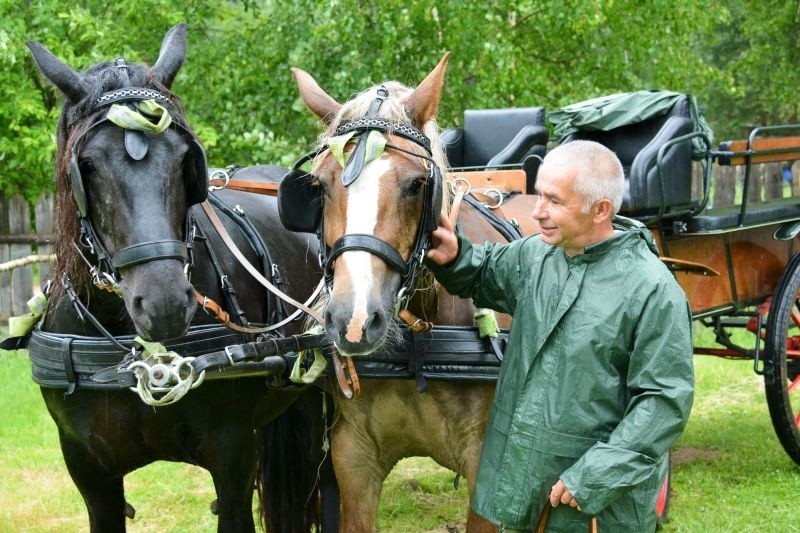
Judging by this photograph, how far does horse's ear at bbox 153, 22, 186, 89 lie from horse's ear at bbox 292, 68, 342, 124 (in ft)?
1.27

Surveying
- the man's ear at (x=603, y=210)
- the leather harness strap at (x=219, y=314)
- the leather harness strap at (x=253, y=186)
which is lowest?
the leather harness strap at (x=219, y=314)

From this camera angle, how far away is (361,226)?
251 cm

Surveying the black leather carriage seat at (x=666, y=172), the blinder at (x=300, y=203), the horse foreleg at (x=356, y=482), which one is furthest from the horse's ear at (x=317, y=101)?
the black leather carriage seat at (x=666, y=172)

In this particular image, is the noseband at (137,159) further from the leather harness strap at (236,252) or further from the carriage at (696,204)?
the carriage at (696,204)

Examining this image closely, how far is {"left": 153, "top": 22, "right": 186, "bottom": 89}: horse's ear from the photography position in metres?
2.97

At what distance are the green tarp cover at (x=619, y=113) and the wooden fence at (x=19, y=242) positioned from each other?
629 centimetres

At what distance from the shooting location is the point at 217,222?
320 cm

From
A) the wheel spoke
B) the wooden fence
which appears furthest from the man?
the wooden fence

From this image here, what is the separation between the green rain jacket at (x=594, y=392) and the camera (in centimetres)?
226

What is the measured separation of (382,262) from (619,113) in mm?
2971

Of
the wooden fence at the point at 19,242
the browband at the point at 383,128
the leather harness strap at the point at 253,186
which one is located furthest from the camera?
the wooden fence at the point at 19,242

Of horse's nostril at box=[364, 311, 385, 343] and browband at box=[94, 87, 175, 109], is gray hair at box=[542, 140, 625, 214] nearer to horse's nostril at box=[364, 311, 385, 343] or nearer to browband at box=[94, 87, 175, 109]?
horse's nostril at box=[364, 311, 385, 343]

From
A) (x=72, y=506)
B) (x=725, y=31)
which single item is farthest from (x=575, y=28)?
(x=725, y=31)

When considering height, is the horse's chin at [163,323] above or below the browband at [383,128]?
below
